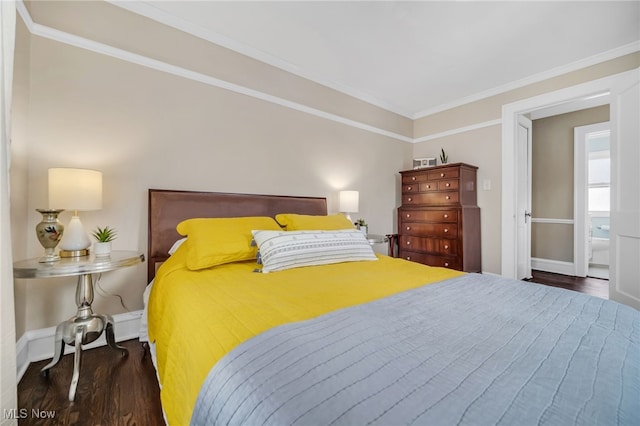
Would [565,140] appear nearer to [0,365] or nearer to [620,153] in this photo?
[620,153]

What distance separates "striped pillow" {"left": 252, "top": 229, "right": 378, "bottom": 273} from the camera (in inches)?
66.6

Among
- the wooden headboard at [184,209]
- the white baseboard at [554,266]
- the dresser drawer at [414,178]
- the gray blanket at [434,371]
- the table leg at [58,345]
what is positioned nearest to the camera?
the gray blanket at [434,371]

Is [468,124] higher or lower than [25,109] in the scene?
higher

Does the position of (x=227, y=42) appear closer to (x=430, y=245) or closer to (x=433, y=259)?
(x=430, y=245)

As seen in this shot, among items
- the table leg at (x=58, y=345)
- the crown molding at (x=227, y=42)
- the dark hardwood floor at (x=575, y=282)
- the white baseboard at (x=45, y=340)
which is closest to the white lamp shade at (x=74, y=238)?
the table leg at (x=58, y=345)

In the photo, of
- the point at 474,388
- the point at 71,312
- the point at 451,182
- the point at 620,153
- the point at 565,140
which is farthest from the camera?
the point at 565,140

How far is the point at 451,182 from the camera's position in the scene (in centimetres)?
333

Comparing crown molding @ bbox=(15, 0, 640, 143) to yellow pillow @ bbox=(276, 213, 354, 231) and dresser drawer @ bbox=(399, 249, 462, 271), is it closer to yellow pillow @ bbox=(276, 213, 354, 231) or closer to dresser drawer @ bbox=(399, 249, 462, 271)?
yellow pillow @ bbox=(276, 213, 354, 231)

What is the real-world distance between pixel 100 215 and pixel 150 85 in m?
1.08

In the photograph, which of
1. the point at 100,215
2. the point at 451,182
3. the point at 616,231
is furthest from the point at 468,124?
the point at 100,215

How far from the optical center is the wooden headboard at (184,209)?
6.76ft

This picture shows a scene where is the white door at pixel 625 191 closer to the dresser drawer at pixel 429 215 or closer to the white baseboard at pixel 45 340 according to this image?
the dresser drawer at pixel 429 215

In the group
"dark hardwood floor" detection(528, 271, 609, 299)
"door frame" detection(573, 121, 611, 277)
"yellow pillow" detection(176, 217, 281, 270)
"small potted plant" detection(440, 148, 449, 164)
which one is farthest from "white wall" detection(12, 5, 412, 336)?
"door frame" detection(573, 121, 611, 277)

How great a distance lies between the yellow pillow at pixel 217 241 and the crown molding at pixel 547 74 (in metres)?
3.39
